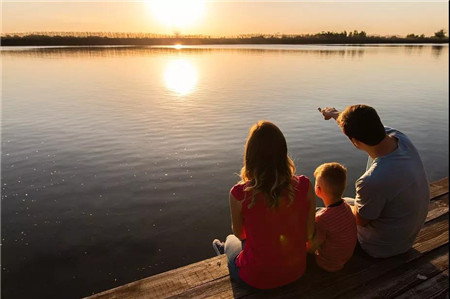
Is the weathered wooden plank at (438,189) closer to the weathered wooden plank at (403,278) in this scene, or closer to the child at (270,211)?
the weathered wooden plank at (403,278)

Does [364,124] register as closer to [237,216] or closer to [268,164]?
[268,164]

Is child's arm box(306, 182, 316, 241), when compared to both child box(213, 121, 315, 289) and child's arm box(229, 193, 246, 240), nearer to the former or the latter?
child box(213, 121, 315, 289)

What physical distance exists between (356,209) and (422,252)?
1104 millimetres

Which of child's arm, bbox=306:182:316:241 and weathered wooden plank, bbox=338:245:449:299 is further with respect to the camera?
weathered wooden plank, bbox=338:245:449:299

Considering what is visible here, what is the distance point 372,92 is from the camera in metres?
19.7

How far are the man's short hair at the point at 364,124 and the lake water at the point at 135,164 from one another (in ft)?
12.0

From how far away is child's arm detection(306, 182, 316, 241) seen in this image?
2.91 meters

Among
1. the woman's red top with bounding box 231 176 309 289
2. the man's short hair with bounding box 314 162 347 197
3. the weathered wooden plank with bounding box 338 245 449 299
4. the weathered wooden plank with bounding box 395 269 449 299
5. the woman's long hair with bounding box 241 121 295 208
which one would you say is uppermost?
the woman's long hair with bounding box 241 121 295 208

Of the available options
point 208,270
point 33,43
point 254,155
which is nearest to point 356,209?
point 254,155

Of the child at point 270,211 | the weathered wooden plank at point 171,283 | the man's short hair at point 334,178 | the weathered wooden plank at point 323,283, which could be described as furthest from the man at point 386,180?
the weathered wooden plank at point 171,283

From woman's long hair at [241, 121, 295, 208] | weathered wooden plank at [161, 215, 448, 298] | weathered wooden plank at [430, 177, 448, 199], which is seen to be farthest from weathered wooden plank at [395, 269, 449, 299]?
weathered wooden plank at [430, 177, 448, 199]

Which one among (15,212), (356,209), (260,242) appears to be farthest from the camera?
(15,212)

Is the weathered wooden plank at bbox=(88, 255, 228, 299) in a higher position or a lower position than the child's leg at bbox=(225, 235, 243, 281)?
lower

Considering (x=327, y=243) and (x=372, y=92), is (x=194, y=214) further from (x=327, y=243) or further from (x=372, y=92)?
(x=372, y=92)
